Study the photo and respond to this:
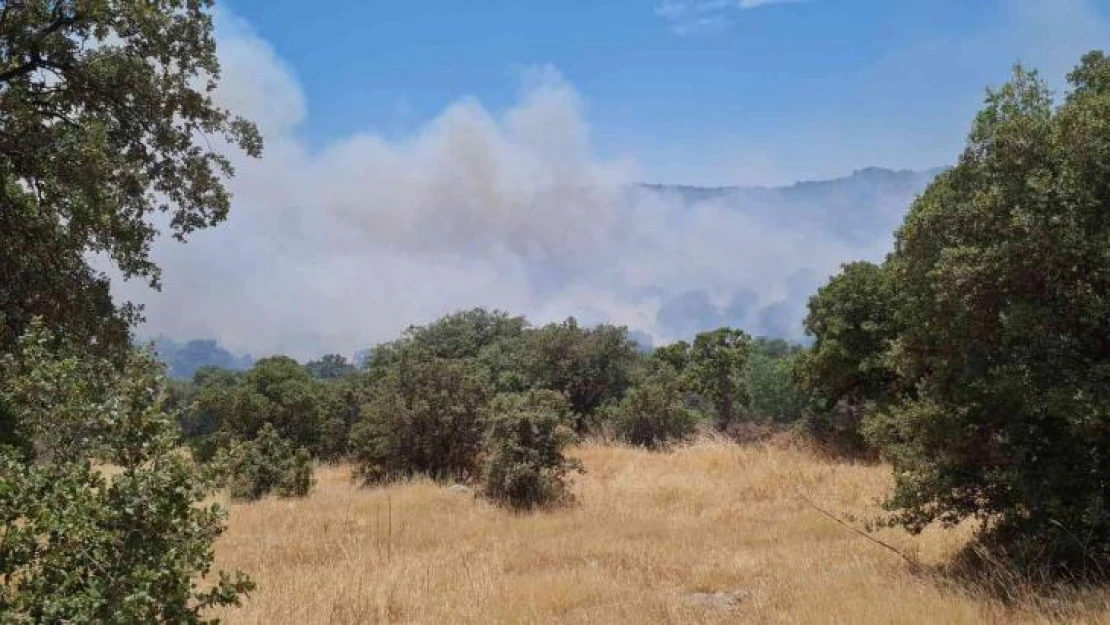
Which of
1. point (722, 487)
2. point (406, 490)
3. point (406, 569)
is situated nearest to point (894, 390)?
point (722, 487)

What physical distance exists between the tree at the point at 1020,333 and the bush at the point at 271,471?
12784mm

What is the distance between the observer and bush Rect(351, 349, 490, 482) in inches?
708

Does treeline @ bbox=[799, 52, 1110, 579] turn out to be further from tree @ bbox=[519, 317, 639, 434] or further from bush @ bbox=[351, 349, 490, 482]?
tree @ bbox=[519, 317, 639, 434]

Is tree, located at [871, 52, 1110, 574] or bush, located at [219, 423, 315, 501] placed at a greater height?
tree, located at [871, 52, 1110, 574]

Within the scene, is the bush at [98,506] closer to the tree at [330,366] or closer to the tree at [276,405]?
the tree at [276,405]

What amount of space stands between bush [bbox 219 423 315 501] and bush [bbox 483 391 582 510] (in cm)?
468

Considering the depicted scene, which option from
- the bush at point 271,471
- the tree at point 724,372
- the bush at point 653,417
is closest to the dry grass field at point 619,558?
the bush at point 271,471

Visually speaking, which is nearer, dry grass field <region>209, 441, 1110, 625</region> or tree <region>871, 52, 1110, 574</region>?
tree <region>871, 52, 1110, 574</region>

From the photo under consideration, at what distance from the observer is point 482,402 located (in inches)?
737

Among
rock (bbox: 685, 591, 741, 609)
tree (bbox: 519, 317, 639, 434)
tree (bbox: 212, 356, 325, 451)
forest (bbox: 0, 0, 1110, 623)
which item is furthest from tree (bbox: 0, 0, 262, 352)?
tree (bbox: 519, 317, 639, 434)

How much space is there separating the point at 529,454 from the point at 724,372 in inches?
564

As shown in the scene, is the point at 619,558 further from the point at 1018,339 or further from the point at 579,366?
the point at 579,366

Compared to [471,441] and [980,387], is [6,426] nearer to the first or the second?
[980,387]

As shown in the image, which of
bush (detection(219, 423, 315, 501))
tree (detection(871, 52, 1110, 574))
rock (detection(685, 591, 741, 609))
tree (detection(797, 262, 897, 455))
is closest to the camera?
tree (detection(871, 52, 1110, 574))
